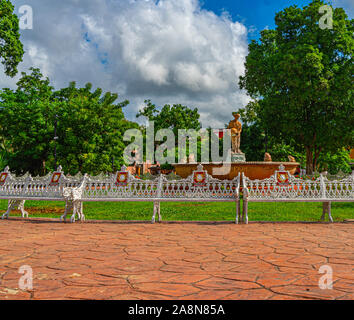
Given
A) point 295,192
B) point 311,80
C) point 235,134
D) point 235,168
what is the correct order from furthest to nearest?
1. point 311,80
2. point 235,134
3. point 235,168
4. point 295,192

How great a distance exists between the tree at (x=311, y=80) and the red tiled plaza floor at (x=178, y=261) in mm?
18077

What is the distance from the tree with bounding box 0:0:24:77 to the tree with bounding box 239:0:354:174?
17077 mm

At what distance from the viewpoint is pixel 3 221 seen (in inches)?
328

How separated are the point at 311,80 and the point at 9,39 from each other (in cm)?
1928

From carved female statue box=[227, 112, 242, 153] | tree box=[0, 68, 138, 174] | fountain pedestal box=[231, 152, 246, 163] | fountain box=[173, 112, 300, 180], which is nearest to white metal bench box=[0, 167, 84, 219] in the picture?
fountain box=[173, 112, 300, 180]

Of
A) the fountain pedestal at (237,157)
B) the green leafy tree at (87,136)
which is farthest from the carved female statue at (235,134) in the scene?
the green leafy tree at (87,136)

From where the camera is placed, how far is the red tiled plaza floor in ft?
10.4

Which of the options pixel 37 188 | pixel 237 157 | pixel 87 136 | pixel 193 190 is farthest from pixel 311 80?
pixel 37 188

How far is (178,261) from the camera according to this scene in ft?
14.1

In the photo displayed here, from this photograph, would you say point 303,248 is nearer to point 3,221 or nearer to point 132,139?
point 3,221

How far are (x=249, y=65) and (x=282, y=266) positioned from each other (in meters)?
27.1

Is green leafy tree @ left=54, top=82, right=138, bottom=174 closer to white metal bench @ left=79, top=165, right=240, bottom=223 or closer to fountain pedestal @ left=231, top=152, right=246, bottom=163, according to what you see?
fountain pedestal @ left=231, top=152, right=246, bottom=163

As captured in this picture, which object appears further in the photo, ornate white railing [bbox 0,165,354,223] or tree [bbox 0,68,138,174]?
tree [bbox 0,68,138,174]

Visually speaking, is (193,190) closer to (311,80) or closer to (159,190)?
(159,190)
